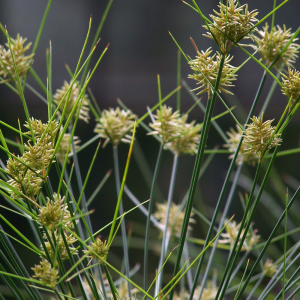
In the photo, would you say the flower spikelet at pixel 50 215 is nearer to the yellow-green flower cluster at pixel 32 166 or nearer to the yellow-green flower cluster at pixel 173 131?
the yellow-green flower cluster at pixel 32 166

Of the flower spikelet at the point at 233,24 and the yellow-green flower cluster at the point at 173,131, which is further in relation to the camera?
the yellow-green flower cluster at the point at 173,131

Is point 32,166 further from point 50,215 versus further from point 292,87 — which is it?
point 292,87

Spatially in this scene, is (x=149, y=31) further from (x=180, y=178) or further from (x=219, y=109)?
(x=180, y=178)

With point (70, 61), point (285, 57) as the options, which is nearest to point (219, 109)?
point (70, 61)

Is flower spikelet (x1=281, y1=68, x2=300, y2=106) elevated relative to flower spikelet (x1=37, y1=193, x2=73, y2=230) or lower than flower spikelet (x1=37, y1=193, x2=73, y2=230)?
elevated

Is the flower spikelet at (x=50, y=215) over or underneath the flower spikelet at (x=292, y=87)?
underneath

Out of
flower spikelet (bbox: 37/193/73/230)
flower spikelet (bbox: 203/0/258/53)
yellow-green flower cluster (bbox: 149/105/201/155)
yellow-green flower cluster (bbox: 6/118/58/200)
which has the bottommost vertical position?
flower spikelet (bbox: 37/193/73/230)

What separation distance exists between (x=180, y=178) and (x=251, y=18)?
884 mm

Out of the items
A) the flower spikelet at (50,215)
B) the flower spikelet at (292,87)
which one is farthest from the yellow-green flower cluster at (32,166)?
the flower spikelet at (292,87)

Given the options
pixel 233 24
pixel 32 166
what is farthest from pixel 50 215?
pixel 233 24

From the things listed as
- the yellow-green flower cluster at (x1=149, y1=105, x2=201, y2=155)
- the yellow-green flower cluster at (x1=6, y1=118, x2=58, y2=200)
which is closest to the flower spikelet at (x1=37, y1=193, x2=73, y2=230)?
the yellow-green flower cluster at (x1=6, y1=118, x2=58, y2=200)

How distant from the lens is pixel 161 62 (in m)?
1.15

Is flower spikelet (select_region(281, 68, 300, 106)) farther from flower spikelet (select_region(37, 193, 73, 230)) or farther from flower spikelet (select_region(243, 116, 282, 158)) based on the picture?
flower spikelet (select_region(37, 193, 73, 230))

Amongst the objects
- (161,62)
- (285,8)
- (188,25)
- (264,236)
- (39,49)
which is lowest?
(264,236)
